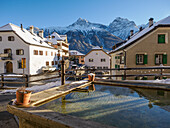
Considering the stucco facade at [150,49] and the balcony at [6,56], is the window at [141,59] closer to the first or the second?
the stucco facade at [150,49]

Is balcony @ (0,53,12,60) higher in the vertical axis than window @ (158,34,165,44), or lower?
lower

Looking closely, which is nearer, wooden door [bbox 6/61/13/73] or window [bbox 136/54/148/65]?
window [bbox 136/54/148/65]

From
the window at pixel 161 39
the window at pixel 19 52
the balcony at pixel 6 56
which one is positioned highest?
the window at pixel 161 39

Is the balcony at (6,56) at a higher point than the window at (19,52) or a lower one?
lower

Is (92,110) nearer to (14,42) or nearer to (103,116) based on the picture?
(103,116)

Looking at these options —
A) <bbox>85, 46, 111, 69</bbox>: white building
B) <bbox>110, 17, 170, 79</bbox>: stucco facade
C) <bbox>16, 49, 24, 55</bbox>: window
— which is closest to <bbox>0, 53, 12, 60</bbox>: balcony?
<bbox>16, 49, 24, 55</bbox>: window

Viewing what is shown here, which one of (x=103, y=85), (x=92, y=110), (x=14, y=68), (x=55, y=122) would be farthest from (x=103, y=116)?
(x=14, y=68)

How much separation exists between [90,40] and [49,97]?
177 m

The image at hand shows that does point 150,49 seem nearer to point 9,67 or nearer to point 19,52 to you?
point 19,52

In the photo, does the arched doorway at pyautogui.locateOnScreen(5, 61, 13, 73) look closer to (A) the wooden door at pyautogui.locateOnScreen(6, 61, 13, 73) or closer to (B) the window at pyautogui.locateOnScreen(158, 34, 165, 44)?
(A) the wooden door at pyautogui.locateOnScreen(6, 61, 13, 73)

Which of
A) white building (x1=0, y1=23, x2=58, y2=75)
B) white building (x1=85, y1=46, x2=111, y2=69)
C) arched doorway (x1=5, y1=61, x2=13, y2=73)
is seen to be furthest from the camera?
white building (x1=85, y1=46, x2=111, y2=69)

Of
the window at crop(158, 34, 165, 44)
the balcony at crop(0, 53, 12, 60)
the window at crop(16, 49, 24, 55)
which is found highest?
the window at crop(158, 34, 165, 44)

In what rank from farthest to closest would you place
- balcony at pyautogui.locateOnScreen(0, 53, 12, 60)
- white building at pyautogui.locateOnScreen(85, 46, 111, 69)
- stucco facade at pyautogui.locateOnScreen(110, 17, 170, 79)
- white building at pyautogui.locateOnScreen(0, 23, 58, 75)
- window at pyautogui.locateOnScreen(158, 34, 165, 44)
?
white building at pyautogui.locateOnScreen(85, 46, 111, 69) < white building at pyautogui.locateOnScreen(0, 23, 58, 75) < balcony at pyautogui.locateOnScreen(0, 53, 12, 60) < window at pyautogui.locateOnScreen(158, 34, 165, 44) < stucco facade at pyautogui.locateOnScreen(110, 17, 170, 79)

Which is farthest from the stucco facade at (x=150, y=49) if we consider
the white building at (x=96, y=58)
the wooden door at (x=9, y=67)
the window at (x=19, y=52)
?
the wooden door at (x=9, y=67)
